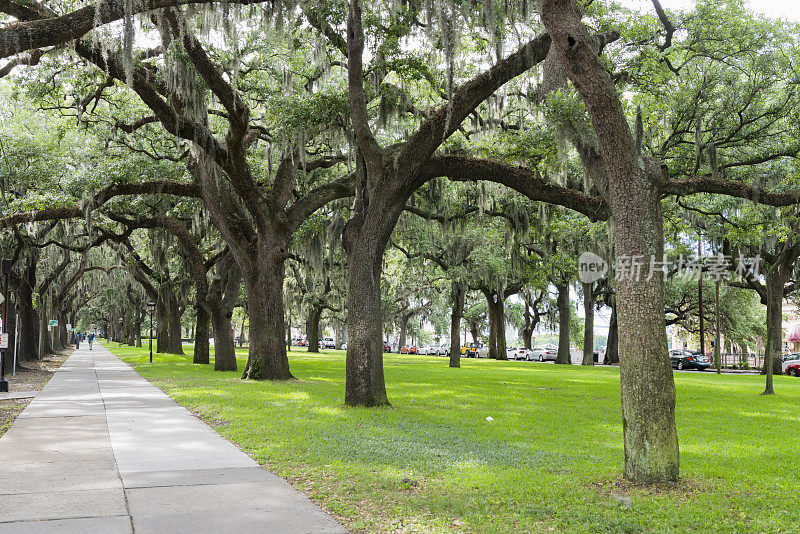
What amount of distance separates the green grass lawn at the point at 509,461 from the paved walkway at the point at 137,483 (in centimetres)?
37

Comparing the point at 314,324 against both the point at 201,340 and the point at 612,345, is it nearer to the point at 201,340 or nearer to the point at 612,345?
the point at 201,340

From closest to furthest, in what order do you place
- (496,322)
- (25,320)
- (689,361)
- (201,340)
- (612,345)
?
(25,320), (201,340), (689,361), (612,345), (496,322)

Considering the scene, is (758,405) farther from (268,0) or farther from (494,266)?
(494,266)

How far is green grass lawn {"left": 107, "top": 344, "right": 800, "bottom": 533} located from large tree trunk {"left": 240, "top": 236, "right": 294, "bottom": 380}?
12.3 ft

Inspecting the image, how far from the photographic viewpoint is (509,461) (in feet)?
22.7

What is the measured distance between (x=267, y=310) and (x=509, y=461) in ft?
38.1

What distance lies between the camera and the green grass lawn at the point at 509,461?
490cm

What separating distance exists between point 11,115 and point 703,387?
83.4 feet

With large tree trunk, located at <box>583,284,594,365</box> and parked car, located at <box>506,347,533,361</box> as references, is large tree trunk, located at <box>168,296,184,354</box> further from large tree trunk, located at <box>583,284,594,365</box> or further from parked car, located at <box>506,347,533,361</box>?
parked car, located at <box>506,347,533,361</box>

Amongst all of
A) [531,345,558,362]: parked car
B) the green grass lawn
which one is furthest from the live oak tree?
[531,345,558,362]: parked car

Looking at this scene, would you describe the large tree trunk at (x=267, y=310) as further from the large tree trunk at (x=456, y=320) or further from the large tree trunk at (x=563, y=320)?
the large tree trunk at (x=563, y=320)

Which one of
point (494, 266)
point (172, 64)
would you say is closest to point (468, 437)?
point (172, 64)

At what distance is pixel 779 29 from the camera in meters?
14.9

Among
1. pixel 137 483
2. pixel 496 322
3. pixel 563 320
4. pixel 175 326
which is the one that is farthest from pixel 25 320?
pixel 563 320
